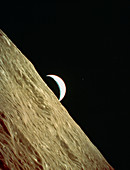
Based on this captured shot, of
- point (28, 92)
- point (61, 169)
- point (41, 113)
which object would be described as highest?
point (28, 92)

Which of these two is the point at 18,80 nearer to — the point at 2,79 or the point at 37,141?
the point at 2,79

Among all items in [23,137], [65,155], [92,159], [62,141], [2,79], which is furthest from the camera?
[92,159]

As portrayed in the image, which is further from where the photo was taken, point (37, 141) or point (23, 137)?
point (37, 141)

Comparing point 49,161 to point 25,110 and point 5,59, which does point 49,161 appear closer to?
point 25,110

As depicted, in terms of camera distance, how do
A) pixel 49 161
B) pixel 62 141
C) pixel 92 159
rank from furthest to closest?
pixel 92 159, pixel 62 141, pixel 49 161

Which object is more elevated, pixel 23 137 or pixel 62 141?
pixel 23 137

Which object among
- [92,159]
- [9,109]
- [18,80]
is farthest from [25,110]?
[92,159]

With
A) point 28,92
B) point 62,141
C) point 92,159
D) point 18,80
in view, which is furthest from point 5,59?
point 92,159
